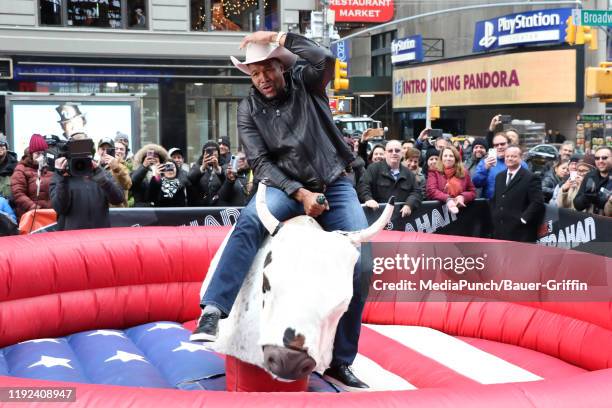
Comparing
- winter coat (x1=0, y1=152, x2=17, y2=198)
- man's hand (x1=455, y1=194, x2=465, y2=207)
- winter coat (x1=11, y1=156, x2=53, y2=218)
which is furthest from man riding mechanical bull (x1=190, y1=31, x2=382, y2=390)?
winter coat (x1=0, y1=152, x2=17, y2=198)

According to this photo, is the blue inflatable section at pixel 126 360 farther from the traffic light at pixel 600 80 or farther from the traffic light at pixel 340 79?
the traffic light at pixel 600 80

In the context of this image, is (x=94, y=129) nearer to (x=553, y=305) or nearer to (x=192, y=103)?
(x=192, y=103)

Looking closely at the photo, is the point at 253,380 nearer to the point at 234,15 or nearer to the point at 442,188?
the point at 442,188

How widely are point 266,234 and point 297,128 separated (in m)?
0.64

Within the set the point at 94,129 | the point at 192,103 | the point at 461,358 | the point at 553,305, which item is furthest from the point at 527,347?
the point at 192,103

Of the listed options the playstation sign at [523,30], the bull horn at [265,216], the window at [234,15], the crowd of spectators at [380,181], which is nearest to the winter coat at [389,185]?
the crowd of spectators at [380,181]

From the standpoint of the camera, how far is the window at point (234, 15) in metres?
25.5

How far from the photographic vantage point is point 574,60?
37875 millimetres

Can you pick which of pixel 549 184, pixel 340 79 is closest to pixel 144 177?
pixel 549 184

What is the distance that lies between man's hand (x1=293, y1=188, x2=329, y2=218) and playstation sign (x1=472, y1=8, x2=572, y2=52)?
118 feet

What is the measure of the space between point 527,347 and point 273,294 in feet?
10.3

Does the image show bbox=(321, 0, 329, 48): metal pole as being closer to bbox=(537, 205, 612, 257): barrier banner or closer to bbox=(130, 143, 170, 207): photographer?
bbox=(130, 143, 170, 207): photographer

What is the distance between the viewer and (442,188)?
1020 cm

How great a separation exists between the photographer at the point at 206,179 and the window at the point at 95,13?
1542 cm
